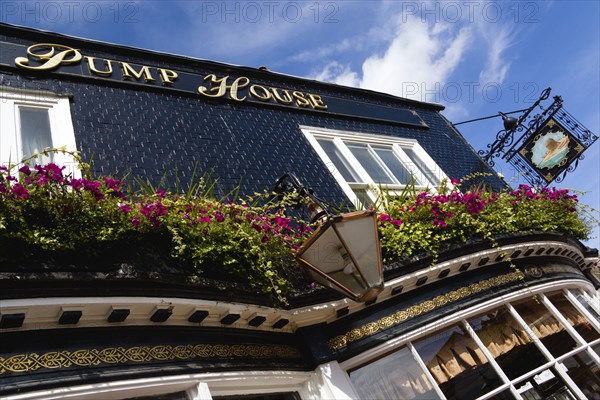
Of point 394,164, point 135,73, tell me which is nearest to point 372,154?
point 394,164

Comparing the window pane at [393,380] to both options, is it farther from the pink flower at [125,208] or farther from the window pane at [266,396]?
the pink flower at [125,208]

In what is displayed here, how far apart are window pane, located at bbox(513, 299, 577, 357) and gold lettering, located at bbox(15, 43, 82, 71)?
743cm

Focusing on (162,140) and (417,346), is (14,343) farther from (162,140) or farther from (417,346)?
(417,346)

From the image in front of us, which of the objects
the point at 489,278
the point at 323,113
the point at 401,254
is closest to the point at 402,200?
the point at 401,254

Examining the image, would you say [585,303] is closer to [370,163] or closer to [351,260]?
[370,163]

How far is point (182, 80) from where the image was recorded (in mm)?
7766

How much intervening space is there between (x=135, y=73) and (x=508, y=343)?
6688 mm

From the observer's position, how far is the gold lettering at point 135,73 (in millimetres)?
7165

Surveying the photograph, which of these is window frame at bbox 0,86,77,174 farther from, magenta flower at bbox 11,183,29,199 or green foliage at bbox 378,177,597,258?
green foliage at bbox 378,177,597,258

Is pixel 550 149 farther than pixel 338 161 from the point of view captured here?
Yes

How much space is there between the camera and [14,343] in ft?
10.8

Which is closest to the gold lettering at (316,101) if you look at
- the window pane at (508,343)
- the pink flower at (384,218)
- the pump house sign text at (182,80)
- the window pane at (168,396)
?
the pump house sign text at (182,80)

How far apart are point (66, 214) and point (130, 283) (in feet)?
2.58

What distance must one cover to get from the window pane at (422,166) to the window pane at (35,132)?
21.7ft
